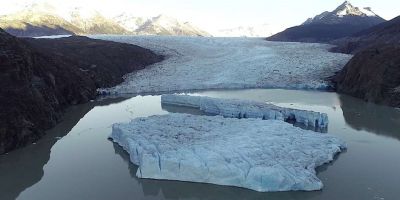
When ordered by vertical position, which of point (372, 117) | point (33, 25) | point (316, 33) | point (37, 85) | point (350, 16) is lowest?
point (372, 117)

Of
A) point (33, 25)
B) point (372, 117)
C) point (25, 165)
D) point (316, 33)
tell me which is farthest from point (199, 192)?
point (33, 25)

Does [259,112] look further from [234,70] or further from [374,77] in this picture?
[234,70]

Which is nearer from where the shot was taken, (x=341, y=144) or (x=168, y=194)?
(x=168, y=194)

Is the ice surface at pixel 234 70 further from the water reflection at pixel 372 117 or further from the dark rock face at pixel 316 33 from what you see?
the dark rock face at pixel 316 33

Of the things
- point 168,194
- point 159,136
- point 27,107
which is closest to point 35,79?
point 27,107

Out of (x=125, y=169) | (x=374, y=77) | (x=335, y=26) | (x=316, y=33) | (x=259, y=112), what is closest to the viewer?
(x=125, y=169)

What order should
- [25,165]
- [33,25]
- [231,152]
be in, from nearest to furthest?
[231,152] → [25,165] → [33,25]

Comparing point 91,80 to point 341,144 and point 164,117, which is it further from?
point 341,144
